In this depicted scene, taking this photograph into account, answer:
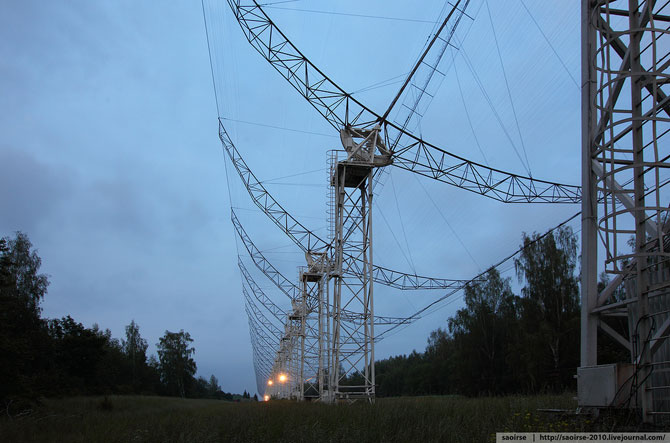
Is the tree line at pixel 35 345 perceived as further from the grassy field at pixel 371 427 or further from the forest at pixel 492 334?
the grassy field at pixel 371 427

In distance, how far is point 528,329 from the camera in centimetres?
4238

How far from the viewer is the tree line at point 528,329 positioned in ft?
127

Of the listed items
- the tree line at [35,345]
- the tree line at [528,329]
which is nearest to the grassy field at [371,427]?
the tree line at [35,345]

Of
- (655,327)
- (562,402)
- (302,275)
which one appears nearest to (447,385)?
(302,275)

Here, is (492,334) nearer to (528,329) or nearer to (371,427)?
(528,329)

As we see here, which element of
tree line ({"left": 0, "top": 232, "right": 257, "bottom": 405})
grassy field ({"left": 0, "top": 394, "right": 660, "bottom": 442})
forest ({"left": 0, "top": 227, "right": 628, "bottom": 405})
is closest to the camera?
grassy field ({"left": 0, "top": 394, "right": 660, "bottom": 442})

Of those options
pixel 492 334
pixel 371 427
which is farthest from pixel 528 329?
pixel 371 427

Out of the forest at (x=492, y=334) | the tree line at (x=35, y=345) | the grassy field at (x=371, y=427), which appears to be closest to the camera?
the grassy field at (x=371, y=427)

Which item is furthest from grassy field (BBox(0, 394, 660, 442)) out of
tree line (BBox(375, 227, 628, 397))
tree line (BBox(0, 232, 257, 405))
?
tree line (BBox(375, 227, 628, 397))

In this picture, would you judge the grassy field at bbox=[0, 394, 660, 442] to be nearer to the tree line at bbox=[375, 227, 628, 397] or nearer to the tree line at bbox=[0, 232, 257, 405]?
the tree line at bbox=[0, 232, 257, 405]

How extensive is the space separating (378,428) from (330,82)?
14.9m

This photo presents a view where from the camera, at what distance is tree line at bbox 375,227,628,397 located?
38812 millimetres

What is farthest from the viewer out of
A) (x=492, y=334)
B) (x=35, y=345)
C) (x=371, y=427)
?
(x=492, y=334)

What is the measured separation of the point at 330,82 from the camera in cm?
2148
